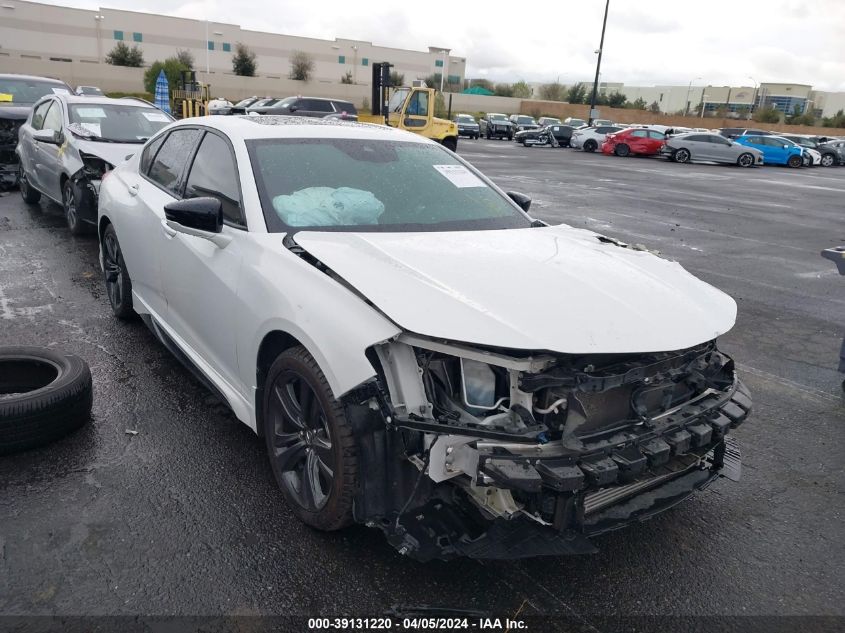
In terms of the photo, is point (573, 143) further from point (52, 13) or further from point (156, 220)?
point (52, 13)

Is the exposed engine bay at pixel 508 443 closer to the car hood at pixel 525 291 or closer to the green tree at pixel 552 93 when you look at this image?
the car hood at pixel 525 291

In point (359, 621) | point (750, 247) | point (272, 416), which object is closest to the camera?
point (359, 621)

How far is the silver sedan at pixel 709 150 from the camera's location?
30625 millimetres

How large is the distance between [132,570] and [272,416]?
84 cm

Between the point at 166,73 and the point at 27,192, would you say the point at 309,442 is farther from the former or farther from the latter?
the point at 166,73

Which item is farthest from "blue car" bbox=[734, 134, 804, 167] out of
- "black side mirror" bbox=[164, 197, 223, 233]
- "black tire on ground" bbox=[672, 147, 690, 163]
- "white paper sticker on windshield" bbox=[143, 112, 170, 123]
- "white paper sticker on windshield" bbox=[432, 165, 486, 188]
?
"black side mirror" bbox=[164, 197, 223, 233]

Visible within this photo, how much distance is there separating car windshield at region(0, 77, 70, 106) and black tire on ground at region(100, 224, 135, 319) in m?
Result: 8.23

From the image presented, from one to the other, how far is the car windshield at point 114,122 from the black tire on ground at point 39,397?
5.07 metres

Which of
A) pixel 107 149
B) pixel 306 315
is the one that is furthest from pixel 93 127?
pixel 306 315

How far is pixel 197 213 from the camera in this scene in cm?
329

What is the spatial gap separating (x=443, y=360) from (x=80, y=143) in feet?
23.3

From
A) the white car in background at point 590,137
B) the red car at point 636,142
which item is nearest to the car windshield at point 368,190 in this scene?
the red car at point 636,142

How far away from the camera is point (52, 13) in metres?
74.9

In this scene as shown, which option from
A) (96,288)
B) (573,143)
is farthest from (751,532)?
(573,143)
